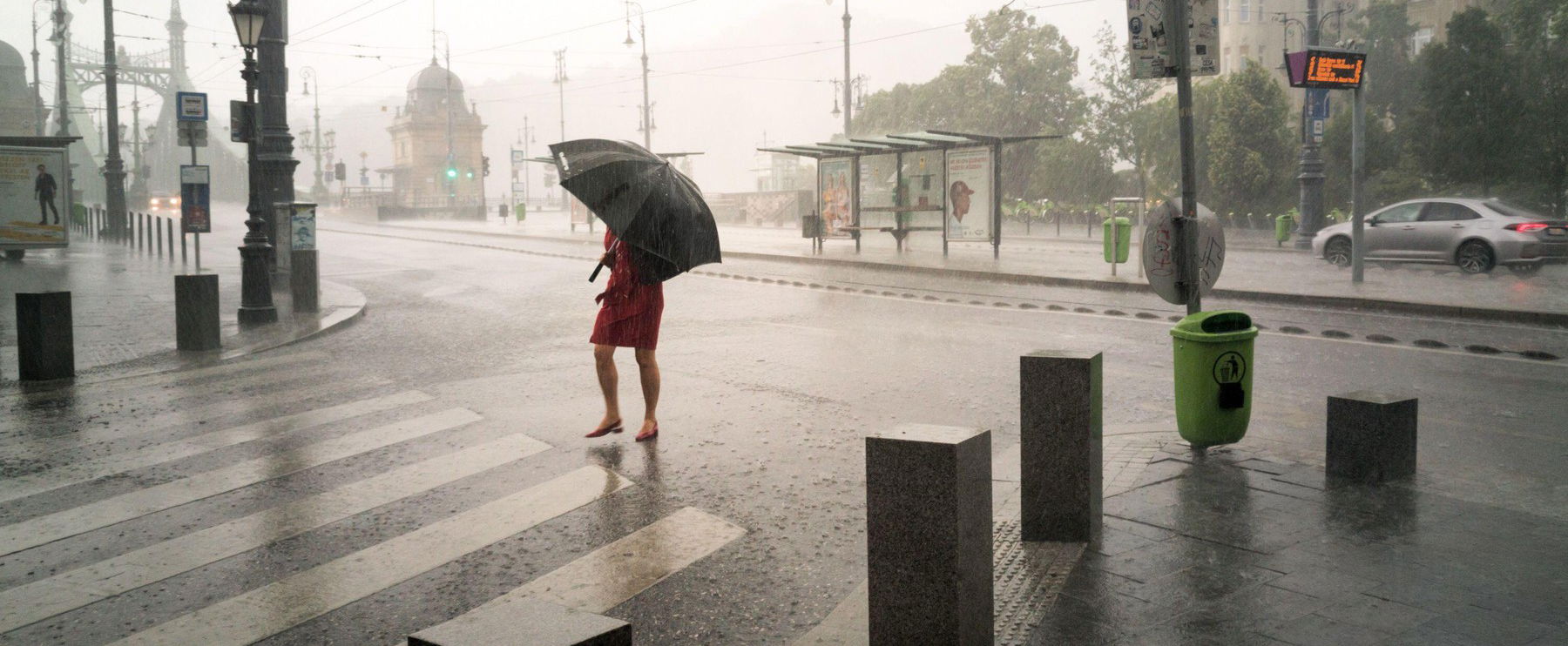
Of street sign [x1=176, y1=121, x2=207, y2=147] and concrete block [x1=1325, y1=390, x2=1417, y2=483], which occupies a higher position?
street sign [x1=176, y1=121, x2=207, y2=147]

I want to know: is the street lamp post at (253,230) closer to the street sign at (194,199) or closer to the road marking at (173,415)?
the road marking at (173,415)

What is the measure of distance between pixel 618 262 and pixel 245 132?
1007 centimetres

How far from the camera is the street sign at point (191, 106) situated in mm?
19766

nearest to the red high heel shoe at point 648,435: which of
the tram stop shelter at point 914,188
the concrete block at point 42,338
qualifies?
the concrete block at point 42,338

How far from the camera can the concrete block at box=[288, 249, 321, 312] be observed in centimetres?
1448

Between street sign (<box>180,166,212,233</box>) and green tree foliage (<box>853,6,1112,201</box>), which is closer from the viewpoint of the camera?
street sign (<box>180,166,212,233</box>)

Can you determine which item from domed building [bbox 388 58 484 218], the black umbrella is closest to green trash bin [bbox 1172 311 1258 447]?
the black umbrella

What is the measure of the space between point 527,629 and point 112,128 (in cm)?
3979

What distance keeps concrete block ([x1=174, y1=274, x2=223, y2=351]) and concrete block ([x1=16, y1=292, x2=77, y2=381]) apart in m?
1.49

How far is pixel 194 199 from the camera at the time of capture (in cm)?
1952

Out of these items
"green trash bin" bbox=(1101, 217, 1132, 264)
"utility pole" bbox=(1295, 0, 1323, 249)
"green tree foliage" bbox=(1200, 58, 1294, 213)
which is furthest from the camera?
"green tree foliage" bbox=(1200, 58, 1294, 213)

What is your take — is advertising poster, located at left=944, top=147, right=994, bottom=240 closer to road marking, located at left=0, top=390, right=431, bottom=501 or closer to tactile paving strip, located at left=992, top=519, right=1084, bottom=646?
road marking, located at left=0, top=390, right=431, bottom=501

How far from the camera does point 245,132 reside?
14977 mm

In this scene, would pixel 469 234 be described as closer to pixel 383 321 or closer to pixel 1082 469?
pixel 383 321
